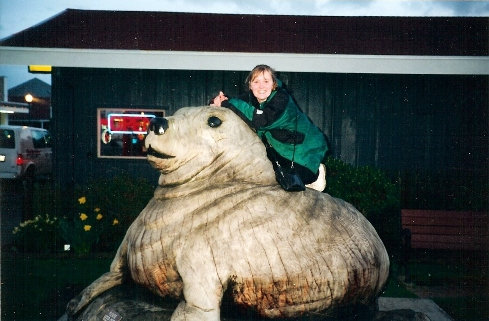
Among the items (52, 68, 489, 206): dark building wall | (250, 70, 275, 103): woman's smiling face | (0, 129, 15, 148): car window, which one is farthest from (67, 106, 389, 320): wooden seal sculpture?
(0, 129, 15, 148): car window

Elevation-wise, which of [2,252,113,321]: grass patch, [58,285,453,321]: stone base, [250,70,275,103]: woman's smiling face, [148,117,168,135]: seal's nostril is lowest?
[2,252,113,321]: grass patch

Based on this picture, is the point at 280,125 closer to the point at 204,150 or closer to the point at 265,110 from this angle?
the point at 265,110

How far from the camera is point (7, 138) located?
1567cm

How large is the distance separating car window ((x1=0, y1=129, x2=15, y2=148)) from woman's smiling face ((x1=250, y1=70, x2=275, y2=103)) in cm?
1551

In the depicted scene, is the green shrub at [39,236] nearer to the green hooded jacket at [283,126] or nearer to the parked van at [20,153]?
the green hooded jacket at [283,126]

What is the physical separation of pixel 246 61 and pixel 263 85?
5.45 m

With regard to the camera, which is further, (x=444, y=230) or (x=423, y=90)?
(x=423, y=90)

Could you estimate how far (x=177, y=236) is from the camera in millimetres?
2070

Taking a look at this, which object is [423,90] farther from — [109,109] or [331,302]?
[331,302]

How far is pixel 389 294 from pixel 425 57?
414cm

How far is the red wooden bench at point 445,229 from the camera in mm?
6555

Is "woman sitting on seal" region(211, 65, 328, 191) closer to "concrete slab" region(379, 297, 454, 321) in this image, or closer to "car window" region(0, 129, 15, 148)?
"concrete slab" region(379, 297, 454, 321)

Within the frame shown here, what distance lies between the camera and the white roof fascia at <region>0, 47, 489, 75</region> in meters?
7.62

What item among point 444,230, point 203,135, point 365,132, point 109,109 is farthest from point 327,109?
point 203,135
